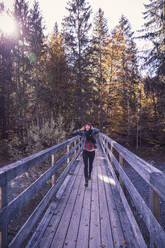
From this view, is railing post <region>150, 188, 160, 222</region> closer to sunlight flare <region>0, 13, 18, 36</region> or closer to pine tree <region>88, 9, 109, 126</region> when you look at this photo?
pine tree <region>88, 9, 109, 126</region>

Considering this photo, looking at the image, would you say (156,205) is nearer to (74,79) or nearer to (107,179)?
(107,179)

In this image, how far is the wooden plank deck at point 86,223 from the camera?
7.43ft

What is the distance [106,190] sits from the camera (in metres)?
4.20

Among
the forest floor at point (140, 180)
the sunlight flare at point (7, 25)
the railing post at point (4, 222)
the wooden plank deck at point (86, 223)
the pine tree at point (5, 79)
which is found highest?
the sunlight flare at point (7, 25)

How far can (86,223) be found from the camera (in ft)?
8.98

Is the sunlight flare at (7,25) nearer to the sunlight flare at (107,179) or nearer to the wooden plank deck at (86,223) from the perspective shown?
the sunlight flare at (107,179)

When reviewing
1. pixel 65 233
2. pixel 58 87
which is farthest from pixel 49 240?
pixel 58 87

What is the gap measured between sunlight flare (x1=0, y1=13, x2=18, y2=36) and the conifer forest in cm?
44

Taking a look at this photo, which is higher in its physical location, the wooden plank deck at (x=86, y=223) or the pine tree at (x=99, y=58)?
the pine tree at (x=99, y=58)

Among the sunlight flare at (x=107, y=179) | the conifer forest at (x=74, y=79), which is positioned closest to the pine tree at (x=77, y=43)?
the conifer forest at (x=74, y=79)

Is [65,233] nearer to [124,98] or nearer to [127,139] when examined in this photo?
[127,139]

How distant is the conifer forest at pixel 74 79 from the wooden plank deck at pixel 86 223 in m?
11.8

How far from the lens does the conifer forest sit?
1588 cm

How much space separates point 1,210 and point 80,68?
18836 mm
